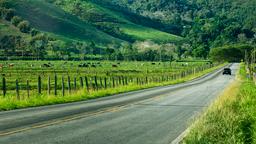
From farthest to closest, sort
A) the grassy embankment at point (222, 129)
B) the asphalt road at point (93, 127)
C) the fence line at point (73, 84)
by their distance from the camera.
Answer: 1. the fence line at point (73, 84)
2. the asphalt road at point (93, 127)
3. the grassy embankment at point (222, 129)

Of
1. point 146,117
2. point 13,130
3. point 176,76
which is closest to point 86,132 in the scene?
point 13,130

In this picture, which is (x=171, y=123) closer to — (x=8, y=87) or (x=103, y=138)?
(x=103, y=138)

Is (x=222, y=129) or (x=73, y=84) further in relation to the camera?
(x=73, y=84)

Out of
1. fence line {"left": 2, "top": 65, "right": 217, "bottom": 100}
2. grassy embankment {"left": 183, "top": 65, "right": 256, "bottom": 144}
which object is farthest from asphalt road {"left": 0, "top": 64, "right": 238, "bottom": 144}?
fence line {"left": 2, "top": 65, "right": 217, "bottom": 100}

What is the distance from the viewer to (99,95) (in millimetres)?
33250

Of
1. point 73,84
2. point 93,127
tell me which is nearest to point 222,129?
point 93,127

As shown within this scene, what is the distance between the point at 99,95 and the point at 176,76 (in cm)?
4494

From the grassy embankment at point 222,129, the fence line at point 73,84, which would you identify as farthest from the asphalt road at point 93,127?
the fence line at point 73,84

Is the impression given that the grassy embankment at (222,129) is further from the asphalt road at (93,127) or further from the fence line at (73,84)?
the fence line at (73,84)

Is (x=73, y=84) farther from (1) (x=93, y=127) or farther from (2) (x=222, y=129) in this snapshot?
(2) (x=222, y=129)

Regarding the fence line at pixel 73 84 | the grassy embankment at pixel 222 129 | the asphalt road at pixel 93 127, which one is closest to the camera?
the grassy embankment at pixel 222 129

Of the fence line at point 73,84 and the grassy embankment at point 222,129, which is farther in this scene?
the fence line at point 73,84

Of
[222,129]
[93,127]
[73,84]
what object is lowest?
[73,84]

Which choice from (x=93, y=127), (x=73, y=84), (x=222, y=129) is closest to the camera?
(x=222, y=129)
